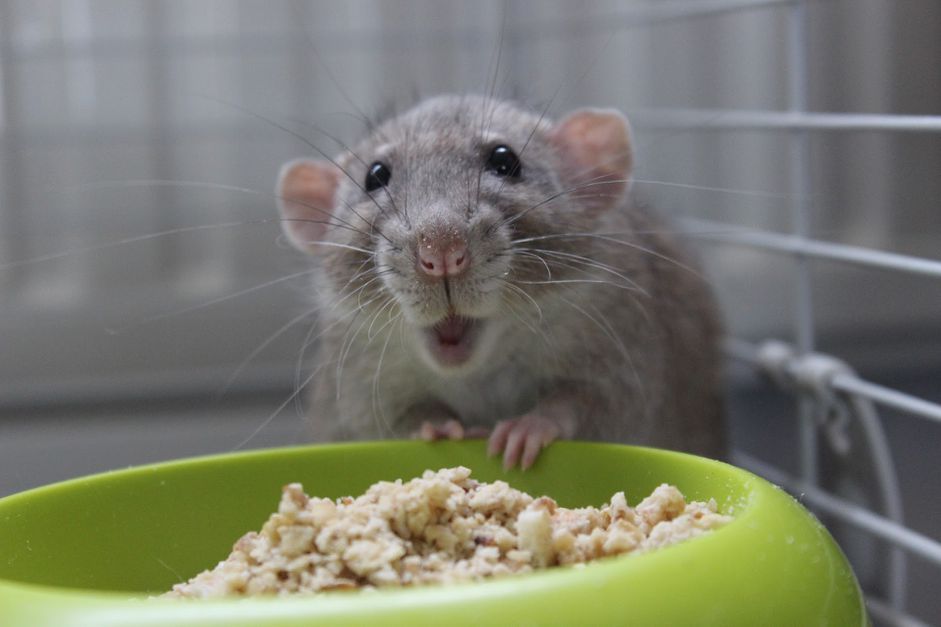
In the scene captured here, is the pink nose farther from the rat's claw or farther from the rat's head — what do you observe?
the rat's claw

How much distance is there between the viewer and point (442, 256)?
5.26 ft

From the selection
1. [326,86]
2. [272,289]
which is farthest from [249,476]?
[326,86]

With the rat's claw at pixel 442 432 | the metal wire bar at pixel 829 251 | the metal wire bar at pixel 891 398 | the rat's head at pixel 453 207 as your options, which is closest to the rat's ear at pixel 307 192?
the rat's head at pixel 453 207

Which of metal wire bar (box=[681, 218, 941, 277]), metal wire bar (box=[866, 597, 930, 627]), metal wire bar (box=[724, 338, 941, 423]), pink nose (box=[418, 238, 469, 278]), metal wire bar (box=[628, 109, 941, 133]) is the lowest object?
metal wire bar (box=[866, 597, 930, 627])

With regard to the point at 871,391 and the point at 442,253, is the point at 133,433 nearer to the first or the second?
the point at 442,253

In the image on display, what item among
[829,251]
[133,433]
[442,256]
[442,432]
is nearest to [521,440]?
[442,432]

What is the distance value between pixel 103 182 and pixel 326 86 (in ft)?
2.09

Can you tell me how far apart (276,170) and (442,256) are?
5.85 ft

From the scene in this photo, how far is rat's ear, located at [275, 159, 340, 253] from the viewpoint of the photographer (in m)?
2.10

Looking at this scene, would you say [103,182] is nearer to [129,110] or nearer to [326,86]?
[129,110]

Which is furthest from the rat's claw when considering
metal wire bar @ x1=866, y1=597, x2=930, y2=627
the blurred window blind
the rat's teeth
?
Answer: the blurred window blind

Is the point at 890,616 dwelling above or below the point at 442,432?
below

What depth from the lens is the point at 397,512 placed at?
49.8 inches

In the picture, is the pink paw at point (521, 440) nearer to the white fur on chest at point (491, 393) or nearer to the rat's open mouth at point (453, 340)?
the rat's open mouth at point (453, 340)
